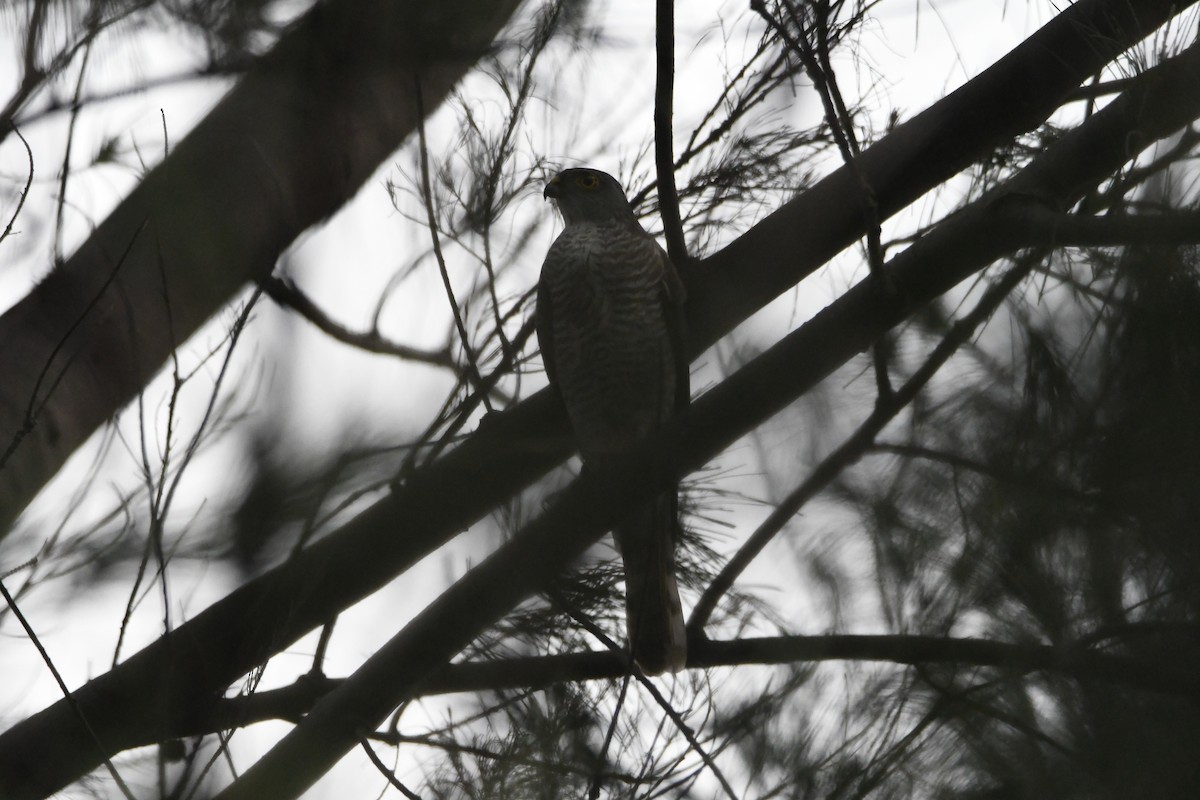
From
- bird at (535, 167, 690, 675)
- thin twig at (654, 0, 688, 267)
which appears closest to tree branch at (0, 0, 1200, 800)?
thin twig at (654, 0, 688, 267)

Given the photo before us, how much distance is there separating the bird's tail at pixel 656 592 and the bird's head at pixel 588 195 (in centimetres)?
119

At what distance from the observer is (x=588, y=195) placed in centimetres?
379

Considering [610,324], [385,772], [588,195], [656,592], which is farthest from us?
[588,195]

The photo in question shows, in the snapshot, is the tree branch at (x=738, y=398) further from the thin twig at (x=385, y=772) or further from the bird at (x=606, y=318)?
the bird at (x=606, y=318)

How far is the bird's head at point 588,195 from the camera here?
3.71m

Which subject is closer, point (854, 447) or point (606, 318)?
point (854, 447)

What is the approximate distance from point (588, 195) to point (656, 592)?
4.80 ft

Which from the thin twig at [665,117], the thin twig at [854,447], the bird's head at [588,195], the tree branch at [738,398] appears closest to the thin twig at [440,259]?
the tree branch at [738,398]

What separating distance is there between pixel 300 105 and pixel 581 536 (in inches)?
37.8

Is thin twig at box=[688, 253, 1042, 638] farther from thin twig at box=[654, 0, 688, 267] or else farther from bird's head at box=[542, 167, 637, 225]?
bird's head at box=[542, 167, 637, 225]

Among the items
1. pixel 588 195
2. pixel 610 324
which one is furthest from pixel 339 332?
pixel 588 195

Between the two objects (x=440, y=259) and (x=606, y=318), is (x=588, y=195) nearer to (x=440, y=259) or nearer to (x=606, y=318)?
(x=606, y=318)

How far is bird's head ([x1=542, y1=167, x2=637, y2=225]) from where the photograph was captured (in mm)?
3711

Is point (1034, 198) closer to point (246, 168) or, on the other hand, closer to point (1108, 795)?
point (1108, 795)
